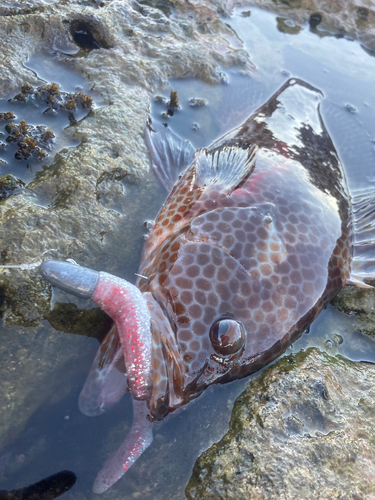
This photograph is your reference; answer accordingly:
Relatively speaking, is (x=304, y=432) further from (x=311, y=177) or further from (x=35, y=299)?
(x=311, y=177)

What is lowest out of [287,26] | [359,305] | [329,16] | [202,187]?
[359,305]

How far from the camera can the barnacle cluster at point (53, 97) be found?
4301 mm

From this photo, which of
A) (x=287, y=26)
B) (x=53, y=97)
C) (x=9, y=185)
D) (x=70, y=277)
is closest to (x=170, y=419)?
(x=70, y=277)

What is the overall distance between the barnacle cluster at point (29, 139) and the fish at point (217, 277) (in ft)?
3.82

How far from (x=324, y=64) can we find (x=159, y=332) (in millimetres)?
6561

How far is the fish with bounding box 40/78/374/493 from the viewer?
2479mm

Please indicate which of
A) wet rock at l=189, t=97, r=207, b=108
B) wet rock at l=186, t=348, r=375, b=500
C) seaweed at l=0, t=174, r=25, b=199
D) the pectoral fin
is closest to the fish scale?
wet rock at l=186, t=348, r=375, b=500

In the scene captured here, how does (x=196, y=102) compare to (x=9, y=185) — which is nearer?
(x=9, y=185)

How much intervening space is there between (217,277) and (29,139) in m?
2.43

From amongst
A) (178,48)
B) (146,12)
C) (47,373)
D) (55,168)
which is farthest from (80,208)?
(146,12)

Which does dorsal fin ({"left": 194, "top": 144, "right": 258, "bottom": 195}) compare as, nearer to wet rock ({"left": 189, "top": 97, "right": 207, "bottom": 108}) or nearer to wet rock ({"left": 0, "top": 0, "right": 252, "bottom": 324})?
wet rock ({"left": 0, "top": 0, "right": 252, "bottom": 324})

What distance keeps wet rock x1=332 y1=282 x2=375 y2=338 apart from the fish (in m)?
0.13

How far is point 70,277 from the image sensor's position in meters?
2.39

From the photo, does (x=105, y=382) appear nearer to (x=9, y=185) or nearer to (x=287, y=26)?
(x=9, y=185)
